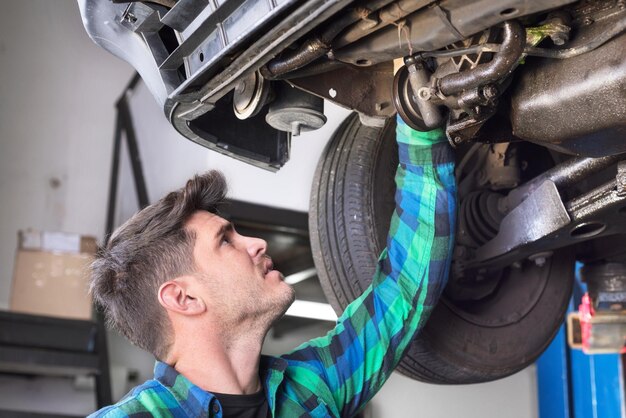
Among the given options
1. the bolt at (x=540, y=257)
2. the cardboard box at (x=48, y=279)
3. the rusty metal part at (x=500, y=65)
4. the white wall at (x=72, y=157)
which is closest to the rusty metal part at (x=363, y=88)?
the rusty metal part at (x=500, y=65)

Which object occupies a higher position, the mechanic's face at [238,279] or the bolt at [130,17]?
the bolt at [130,17]

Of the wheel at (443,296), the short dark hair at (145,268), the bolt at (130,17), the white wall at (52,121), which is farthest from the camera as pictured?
the white wall at (52,121)

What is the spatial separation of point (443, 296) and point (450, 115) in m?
0.50

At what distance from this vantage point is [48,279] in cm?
354

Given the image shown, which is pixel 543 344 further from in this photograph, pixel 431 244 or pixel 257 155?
pixel 257 155

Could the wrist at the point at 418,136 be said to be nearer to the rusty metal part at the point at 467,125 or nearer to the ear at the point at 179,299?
the rusty metal part at the point at 467,125

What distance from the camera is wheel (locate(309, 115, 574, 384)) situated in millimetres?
1525

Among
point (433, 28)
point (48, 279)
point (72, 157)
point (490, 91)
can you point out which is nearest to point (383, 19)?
point (433, 28)

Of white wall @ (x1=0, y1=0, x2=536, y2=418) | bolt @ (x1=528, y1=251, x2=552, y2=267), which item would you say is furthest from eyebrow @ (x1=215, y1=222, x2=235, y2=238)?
white wall @ (x1=0, y1=0, x2=536, y2=418)

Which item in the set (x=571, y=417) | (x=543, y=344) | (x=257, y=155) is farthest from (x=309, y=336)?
(x=257, y=155)

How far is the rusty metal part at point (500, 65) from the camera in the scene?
3.23 feet

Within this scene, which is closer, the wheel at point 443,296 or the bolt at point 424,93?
the bolt at point 424,93

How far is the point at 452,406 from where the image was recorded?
11.8 feet

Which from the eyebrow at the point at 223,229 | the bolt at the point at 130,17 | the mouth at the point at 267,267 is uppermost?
the bolt at the point at 130,17
